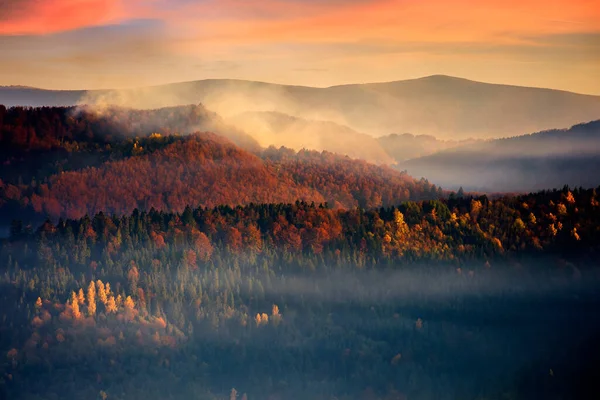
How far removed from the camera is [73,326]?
543ft

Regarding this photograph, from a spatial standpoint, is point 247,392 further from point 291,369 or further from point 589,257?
point 589,257

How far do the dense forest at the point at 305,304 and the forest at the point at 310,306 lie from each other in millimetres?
276

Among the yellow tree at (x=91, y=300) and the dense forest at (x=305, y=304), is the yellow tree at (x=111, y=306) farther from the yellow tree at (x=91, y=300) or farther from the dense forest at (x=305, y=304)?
the yellow tree at (x=91, y=300)

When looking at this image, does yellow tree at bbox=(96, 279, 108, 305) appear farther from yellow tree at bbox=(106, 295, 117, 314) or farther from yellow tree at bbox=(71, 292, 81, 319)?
yellow tree at bbox=(71, 292, 81, 319)

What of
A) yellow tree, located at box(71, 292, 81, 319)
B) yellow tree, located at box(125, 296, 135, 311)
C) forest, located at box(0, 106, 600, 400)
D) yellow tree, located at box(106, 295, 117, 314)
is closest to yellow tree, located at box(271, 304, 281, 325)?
forest, located at box(0, 106, 600, 400)

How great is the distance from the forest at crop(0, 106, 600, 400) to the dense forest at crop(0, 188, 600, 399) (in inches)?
10.9

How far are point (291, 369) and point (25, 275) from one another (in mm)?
43794

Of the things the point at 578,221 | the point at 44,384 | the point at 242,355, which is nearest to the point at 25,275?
the point at 44,384

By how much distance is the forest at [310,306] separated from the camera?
163 metres

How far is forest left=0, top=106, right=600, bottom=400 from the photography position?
16288 cm

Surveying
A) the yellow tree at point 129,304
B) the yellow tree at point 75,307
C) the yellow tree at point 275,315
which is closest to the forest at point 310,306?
the yellow tree at point 75,307

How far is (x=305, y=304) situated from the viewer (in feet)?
574

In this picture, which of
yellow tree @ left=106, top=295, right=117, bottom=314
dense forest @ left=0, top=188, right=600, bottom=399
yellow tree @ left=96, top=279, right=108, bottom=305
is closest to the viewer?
dense forest @ left=0, top=188, right=600, bottom=399

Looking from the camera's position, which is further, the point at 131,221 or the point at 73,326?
the point at 131,221
